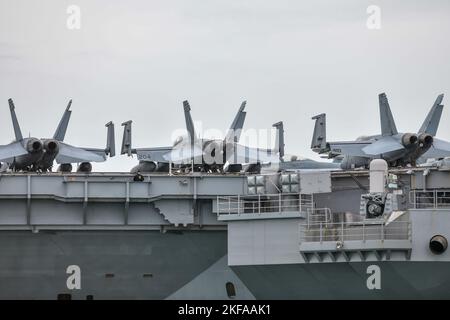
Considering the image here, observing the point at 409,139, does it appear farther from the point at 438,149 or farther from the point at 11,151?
the point at 11,151

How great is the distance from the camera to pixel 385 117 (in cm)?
9331

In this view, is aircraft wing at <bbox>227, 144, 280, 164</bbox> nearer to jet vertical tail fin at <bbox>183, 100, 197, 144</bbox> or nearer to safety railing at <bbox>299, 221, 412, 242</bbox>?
jet vertical tail fin at <bbox>183, 100, 197, 144</bbox>

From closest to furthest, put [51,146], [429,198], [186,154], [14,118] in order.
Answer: [429,198], [51,146], [186,154], [14,118]

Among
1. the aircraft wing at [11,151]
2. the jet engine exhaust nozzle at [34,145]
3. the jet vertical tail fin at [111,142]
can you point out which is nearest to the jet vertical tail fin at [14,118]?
the aircraft wing at [11,151]

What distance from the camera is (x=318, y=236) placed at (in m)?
68.4

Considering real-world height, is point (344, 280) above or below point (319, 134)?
below

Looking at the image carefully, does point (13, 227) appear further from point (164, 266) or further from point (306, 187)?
point (306, 187)

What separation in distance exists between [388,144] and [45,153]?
65.6ft

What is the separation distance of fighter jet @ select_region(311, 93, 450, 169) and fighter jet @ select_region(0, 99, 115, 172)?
13970mm

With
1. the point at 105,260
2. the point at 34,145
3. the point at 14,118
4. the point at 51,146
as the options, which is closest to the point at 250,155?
the point at 51,146

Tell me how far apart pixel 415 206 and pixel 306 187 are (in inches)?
205

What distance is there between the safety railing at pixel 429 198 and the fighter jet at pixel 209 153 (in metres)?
15.9

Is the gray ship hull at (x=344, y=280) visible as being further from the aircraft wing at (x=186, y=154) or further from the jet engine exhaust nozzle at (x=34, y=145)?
the jet engine exhaust nozzle at (x=34, y=145)

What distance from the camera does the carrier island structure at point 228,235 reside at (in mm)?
66500
